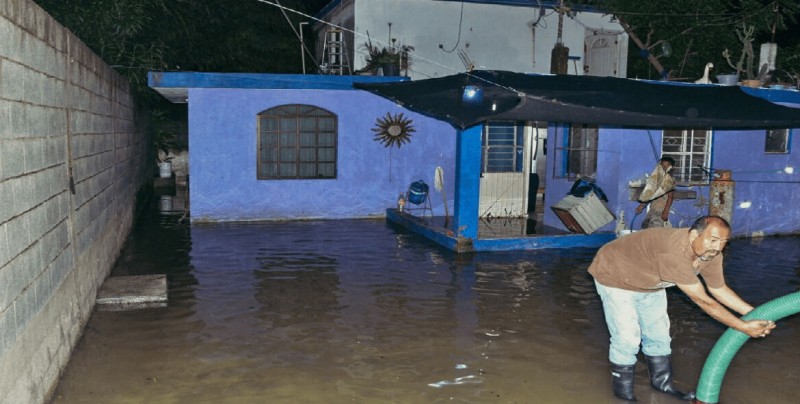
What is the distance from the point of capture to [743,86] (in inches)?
479

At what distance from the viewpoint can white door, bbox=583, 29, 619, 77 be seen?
705 inches

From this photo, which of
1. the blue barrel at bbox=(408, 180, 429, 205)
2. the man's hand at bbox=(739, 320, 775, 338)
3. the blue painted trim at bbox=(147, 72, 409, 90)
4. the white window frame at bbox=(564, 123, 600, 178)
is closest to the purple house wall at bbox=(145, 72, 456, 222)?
the blue painted trim at bbox=(147, 72, 409, 90)

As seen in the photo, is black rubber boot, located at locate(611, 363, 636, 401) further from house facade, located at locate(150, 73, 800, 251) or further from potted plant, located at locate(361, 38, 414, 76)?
potted plant, located at locate(361, 38, 414, 76)

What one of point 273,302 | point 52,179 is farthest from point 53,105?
point 273,302

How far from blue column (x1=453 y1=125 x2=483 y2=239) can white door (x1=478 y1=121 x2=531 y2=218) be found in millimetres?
3698

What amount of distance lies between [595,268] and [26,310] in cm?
394

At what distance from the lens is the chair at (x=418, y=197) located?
45.1 feet

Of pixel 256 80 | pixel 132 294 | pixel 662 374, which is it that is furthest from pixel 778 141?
pixel 132 294

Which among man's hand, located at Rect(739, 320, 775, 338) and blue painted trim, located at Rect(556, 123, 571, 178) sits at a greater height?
blue painted trim, located at Rect(556, 123, 571, 178)

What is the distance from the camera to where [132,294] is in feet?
24.1

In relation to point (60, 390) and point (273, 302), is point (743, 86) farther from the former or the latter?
point (60, 390)

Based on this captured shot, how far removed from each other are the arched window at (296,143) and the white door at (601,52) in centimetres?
821

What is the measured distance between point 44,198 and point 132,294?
263 cm

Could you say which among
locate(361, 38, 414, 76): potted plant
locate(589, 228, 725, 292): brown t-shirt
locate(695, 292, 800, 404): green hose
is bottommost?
locate(695, 292, 800, 404): green hose
